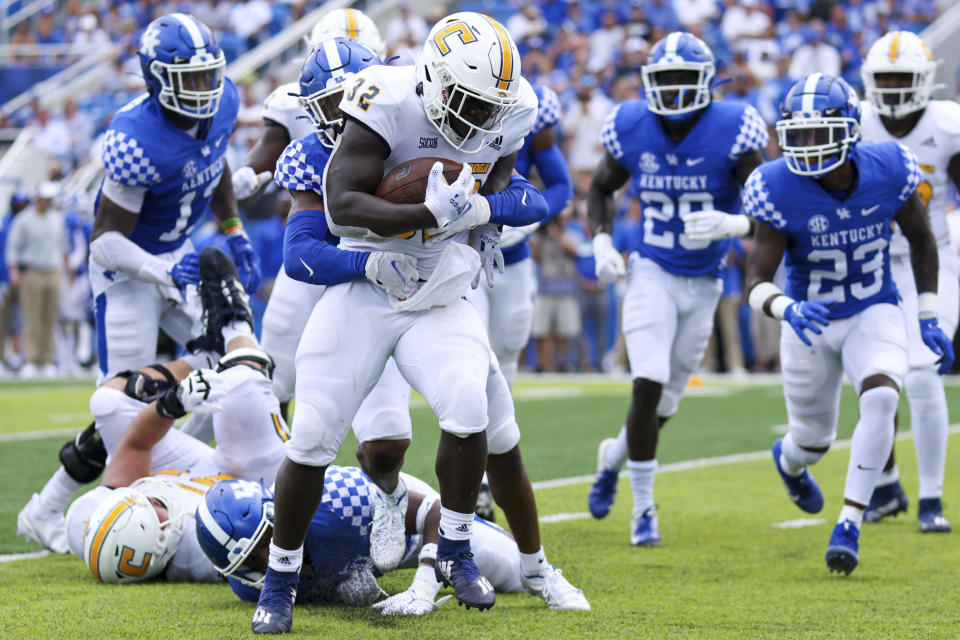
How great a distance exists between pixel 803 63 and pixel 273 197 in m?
6.39

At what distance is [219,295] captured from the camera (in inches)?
199

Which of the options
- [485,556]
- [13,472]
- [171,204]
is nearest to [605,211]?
[171,204]

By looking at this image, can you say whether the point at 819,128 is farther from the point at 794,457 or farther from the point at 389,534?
the point at 389,534

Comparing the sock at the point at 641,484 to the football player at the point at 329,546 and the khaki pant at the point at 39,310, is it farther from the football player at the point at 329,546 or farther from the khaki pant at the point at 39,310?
the khaki pant at the point at 39,310

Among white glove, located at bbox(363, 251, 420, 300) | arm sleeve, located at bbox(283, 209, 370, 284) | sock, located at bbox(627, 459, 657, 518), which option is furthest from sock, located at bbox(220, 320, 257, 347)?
sock, located at bbox(627, 459, 657, 518)

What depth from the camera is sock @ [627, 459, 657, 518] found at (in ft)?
17.4

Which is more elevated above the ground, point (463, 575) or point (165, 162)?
point (165, 162)

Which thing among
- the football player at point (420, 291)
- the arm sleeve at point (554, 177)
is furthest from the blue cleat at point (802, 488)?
the football player at point (420, 291)

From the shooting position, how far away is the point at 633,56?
632 inches

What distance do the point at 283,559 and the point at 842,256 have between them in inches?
95.6

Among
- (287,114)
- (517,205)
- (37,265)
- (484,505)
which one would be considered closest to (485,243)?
(517,205)

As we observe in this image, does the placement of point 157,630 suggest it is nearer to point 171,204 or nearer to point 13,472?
point 171,204

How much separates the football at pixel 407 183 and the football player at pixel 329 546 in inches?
35.4

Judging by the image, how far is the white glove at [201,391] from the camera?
4.34 meters
